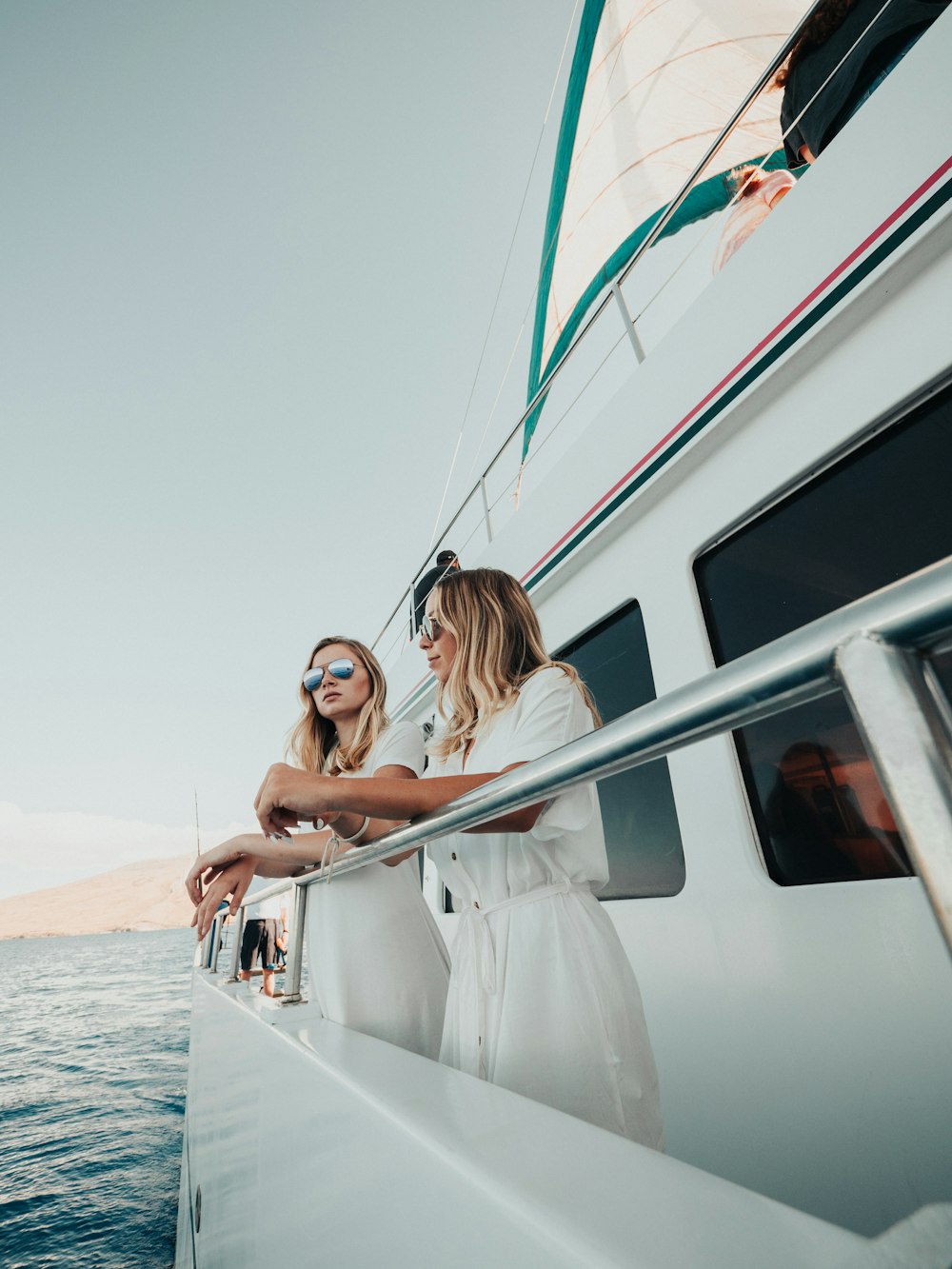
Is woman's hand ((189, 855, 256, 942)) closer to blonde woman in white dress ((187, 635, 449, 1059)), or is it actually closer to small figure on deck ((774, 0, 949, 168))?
Answer: blonde woman in white dress ((187, 635, 449, 1059))

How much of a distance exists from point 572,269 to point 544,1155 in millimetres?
11111

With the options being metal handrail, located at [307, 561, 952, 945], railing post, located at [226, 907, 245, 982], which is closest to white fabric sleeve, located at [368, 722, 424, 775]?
metal handrail, located at [307, 561, 952, 945]

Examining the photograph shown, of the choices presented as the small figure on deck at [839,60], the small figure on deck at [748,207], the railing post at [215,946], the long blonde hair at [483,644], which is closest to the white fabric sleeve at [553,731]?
the long blonde hair at [483,644]

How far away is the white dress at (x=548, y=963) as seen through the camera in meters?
1.00

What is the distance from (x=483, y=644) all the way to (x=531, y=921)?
586 millimetres

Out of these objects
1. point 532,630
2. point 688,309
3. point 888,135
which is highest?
point 688,309

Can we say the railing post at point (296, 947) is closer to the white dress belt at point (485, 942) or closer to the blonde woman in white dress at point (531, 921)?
the blonde woman in white dress at point (531, 921)

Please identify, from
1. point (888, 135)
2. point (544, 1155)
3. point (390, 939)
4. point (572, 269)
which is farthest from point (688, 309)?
point (572, 269)

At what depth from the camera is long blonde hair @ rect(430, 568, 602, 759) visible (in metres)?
1.41

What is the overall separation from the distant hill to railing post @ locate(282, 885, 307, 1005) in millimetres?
91706

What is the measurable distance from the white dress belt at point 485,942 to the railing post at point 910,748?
0.88 m

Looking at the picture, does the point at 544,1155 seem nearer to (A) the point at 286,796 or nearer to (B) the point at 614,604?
(A) the point at 286,796

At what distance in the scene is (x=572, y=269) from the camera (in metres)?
9.79

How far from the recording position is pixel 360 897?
1.56 meters
